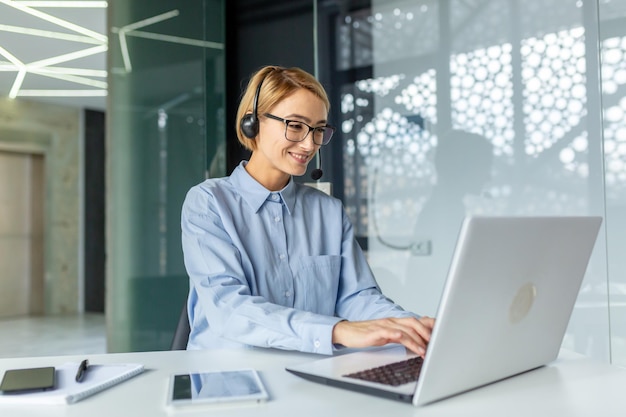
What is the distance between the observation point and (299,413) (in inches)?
36.4

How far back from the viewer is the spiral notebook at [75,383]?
99 cm

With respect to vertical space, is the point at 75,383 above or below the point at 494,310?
below

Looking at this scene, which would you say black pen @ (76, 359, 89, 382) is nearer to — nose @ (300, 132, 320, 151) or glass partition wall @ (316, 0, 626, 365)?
nose @ (300, 132, 320, 151)

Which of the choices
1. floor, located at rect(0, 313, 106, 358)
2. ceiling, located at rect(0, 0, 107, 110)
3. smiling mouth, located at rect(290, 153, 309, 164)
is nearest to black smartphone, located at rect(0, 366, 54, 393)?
smiling mouth, located at rect(290, 153, 309, 164)

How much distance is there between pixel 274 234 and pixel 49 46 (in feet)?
8.69

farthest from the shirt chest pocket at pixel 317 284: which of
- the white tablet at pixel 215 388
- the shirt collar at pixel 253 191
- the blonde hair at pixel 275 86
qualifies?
the white tablet at pixel 215 388

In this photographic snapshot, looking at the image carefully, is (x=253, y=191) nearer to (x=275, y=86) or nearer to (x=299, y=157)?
(x=299, y=157)

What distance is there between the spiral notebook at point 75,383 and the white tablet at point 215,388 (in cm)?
10

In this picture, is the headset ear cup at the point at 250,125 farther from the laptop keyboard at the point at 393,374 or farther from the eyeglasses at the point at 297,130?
the laptop keyboard at the point at 393,374

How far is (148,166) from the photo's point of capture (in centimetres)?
407

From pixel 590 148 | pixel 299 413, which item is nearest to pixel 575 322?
pixel 590 148

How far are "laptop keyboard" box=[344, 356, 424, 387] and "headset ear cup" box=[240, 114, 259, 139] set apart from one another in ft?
2.71

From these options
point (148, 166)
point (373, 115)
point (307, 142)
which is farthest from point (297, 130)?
point (148, 166)

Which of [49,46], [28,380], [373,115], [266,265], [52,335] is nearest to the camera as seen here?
[28,380]
